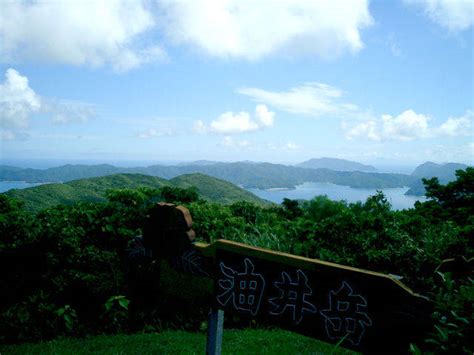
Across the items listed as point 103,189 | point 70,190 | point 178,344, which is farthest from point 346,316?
point 70,190

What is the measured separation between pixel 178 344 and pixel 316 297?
→ 2.71m

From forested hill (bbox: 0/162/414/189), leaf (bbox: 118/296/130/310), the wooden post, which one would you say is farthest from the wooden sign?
forested hill (bbox: 0/162/414/189)

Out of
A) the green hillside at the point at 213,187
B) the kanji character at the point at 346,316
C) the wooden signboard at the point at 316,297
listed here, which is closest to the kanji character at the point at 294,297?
the wooden signboard at the point at 316,297

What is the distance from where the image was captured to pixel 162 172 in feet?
623

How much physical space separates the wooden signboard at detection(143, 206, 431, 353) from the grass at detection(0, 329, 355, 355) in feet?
5.81

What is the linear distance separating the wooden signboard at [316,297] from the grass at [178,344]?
1770 millimetres

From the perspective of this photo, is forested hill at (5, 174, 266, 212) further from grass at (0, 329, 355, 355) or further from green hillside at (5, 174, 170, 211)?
grass at (0, 329, 355, 355)

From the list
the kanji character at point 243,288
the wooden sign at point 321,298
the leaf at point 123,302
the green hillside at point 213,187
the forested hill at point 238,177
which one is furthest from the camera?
the forested hill at point 238,177

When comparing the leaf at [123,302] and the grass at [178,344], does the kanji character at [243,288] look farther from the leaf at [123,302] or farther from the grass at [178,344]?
the leaf at [123,302]

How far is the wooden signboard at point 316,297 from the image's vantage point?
7.92 ft

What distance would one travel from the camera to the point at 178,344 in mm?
4762

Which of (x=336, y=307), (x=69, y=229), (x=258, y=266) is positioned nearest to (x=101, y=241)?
(x=69, y=229)

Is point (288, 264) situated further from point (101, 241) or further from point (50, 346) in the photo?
point (101, 241)

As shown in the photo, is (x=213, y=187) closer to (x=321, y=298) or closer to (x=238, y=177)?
(x=321, y=298)
